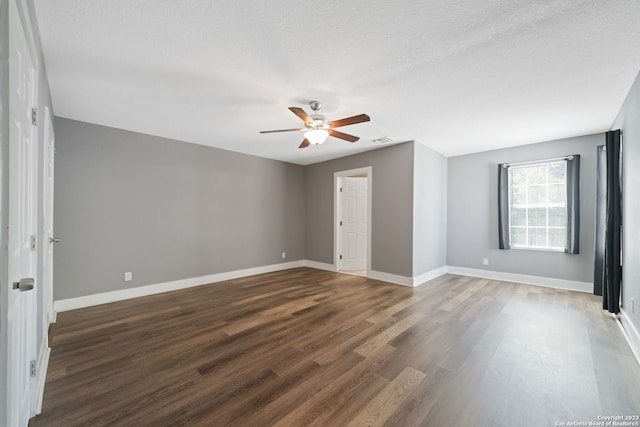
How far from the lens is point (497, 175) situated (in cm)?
486

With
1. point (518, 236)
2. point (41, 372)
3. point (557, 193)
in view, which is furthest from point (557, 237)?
point (41, 372)

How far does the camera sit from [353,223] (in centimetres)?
592

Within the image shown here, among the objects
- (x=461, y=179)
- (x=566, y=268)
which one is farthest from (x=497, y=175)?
(x=566, y=268)

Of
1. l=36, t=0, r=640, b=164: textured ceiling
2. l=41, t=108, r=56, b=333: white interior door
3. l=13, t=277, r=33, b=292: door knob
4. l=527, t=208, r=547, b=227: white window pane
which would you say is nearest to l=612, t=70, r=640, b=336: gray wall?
l=36, t=0, r=640, b=164: textured ceiling

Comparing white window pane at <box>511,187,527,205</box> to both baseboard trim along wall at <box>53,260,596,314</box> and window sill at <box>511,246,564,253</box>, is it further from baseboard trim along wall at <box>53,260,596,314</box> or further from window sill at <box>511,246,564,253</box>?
baseboard trim along wall at <box>53,260,596,314</box>

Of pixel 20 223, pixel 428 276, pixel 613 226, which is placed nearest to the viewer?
pixel 20 223

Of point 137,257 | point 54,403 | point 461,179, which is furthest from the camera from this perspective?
point 461,179

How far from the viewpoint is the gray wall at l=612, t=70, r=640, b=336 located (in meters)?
2.33

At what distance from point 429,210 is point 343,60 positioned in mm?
3527

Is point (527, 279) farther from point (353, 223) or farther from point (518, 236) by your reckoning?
point (353, 223)

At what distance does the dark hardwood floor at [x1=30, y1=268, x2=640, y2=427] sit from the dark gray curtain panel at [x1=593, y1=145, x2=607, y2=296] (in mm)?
443

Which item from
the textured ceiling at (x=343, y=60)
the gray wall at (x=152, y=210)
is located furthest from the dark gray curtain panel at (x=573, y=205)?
the gray wall at (x=152, y=210)

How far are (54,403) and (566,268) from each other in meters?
6.23

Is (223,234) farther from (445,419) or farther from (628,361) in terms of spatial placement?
(628,361)
